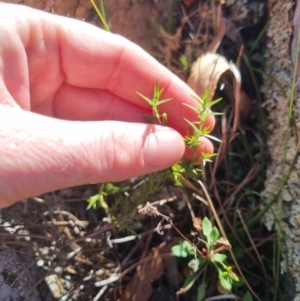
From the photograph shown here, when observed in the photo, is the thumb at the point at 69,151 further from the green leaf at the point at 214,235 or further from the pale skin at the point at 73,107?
the green leaf at the point at 214,235

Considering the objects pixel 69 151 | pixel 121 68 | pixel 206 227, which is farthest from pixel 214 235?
pixel 121 68

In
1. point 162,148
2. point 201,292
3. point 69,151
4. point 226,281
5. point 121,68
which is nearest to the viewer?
point 69,151

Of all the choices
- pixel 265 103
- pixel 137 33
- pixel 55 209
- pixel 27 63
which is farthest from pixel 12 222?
pixel 265 103

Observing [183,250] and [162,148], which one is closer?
[162,148]

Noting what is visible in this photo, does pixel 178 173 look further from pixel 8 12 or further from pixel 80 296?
pixel 8 12

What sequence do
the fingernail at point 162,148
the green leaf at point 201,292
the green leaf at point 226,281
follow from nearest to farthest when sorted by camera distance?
the fingernail at point 162,148, the green leaf at point 226,281, the green leaf at point 201,292

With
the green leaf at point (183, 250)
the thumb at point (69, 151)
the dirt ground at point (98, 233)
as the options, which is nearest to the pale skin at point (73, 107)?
the thumb at point (69, 151)

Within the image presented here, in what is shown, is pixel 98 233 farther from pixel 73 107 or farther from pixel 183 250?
pixel 73 107

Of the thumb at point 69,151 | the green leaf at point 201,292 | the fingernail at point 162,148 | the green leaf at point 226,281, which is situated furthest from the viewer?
the green leaf at point 201,292
